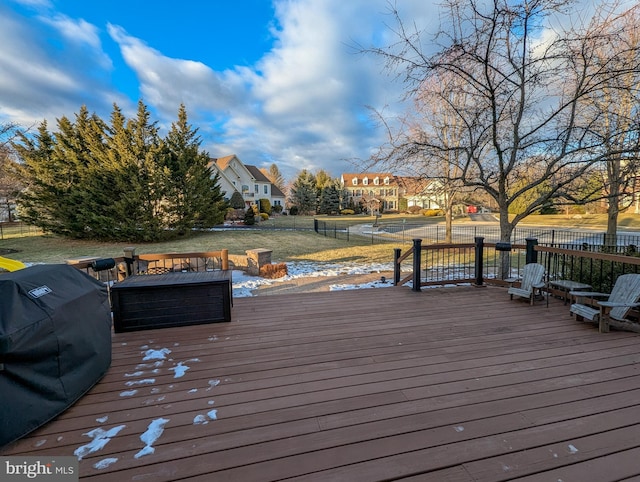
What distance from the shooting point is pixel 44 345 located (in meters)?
1.91

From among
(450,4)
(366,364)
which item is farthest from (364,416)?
(450,4)

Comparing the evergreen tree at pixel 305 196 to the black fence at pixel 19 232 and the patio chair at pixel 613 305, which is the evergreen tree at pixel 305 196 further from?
the patio chair at pixel 613 305

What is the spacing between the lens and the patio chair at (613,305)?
3.37m

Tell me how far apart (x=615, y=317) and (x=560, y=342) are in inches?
37.2

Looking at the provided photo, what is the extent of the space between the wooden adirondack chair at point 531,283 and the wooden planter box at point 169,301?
4.22m

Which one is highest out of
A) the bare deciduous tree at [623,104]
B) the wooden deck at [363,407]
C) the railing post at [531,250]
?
the bare deciduous tree at [623,104]

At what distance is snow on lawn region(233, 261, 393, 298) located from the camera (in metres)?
7.24

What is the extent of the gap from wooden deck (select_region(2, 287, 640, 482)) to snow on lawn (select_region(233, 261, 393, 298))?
354 cm

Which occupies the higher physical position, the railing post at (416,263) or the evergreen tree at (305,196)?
the evergreen tree at (305,196)

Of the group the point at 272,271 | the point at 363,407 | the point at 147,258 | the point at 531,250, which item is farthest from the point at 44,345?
the point at 272,271

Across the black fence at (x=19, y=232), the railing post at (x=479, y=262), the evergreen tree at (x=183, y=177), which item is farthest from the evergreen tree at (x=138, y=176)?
the railing post at (x=479, y=262)

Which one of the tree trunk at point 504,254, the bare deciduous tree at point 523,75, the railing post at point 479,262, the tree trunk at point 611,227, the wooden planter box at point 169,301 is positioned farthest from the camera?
the tree trunk at point 611,227

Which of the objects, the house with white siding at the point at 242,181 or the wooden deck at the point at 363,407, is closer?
the wooden deck at the point at 363,407

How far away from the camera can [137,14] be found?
7.38 m
